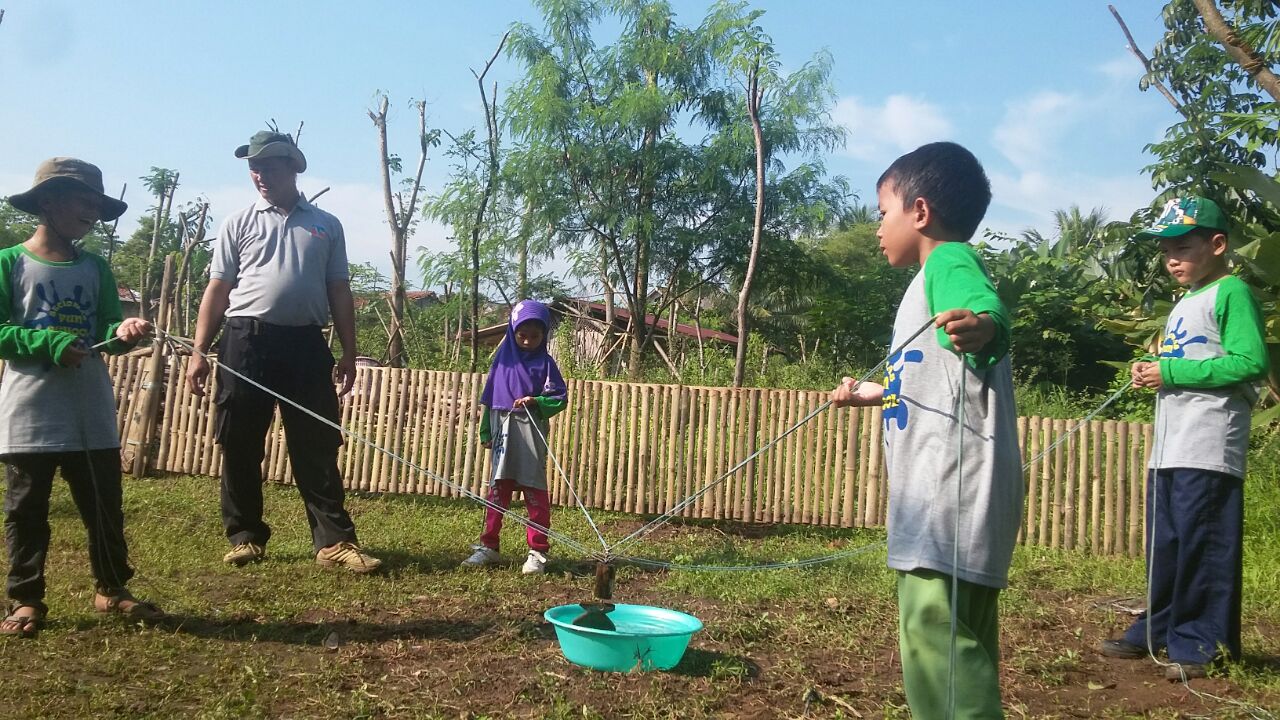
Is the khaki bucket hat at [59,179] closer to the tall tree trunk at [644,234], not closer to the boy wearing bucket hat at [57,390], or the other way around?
the boy wearing bucket hat at [57,390]

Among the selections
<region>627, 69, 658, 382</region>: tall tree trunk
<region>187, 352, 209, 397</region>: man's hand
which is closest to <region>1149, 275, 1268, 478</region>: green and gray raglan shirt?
<region>187, 352, 209, 397</region>: man's hand

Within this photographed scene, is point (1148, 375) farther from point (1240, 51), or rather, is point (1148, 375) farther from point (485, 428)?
point (485, 428)

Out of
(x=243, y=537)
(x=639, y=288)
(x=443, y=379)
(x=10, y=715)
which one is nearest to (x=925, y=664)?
(x=10, y=715)

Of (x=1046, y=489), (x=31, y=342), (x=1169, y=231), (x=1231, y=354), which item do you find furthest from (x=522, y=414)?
(x=1046, y=489)

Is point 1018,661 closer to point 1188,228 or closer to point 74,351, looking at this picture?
point 1188,228

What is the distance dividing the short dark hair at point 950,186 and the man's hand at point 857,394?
45 cm

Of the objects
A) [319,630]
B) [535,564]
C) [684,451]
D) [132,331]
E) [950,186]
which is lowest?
[319,630]

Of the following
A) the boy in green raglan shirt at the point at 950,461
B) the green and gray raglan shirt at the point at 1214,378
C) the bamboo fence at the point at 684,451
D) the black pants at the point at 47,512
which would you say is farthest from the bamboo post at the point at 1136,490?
the black pants at the point at 47,512

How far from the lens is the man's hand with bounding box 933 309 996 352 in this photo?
189cm

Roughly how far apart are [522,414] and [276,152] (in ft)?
5.89

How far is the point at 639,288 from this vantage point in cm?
1523

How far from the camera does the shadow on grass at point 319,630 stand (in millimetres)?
3605

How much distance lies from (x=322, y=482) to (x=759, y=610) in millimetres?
2201

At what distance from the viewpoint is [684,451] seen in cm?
752
